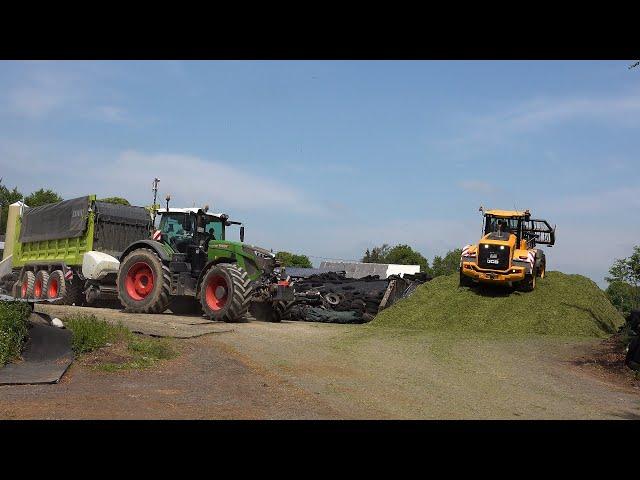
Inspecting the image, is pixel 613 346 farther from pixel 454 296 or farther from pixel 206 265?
pixel 206 265

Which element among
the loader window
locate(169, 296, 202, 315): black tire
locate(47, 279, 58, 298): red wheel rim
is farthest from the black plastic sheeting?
the loader window

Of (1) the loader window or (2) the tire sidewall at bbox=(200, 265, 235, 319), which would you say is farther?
(1) the loader window

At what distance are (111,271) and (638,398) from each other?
13579 mm

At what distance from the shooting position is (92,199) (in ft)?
59.0

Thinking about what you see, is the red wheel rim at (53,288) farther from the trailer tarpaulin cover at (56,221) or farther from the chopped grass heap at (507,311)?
the chopped grass heap at (507,311)

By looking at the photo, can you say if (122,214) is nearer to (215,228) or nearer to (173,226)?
(173,226)

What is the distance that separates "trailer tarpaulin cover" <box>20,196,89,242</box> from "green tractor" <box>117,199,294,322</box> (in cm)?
317

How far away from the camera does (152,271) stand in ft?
49.2

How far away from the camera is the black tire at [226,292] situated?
13617 mm

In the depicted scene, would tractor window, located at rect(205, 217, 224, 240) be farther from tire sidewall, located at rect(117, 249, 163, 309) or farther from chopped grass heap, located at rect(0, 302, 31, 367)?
chopped grass heap, located at rect(0, 302, 31, 367)

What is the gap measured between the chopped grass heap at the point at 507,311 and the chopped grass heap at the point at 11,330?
1024cm

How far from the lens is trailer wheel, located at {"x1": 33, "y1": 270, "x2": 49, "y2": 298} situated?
1906 centimetres

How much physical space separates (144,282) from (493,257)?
10169 mm
